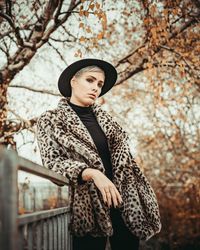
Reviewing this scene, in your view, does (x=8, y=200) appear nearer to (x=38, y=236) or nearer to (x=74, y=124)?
(x=38, y=236)

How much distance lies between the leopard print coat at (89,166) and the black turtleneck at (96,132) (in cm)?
4

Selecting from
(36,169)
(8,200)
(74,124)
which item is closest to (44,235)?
(36,169)

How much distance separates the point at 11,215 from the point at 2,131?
17.9ft

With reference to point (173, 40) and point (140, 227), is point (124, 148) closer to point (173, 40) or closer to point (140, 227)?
point (140, 227)

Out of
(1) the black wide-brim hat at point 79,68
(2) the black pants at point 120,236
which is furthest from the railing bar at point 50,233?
(1) the black wide-brim hat at point 79,68

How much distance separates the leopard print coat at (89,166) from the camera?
212cm

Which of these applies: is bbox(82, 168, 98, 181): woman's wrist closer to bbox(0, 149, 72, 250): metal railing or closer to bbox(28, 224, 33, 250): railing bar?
bbox(0, 149, 72, 250): metal railing

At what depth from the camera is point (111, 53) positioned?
33.8ft

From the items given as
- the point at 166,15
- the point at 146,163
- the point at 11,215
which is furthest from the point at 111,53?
the point at 11,215

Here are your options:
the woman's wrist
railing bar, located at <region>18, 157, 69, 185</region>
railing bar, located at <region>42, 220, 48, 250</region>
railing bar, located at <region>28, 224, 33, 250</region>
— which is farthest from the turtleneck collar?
railing bar, located at <region>28, 224, 33, 250</region>

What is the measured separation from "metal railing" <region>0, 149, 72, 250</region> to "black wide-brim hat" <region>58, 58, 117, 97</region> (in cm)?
101

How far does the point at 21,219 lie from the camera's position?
1160 mm

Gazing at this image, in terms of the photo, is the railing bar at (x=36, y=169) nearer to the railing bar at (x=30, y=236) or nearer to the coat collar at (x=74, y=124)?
the railing bar at (x=30, y=236)

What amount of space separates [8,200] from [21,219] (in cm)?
18
